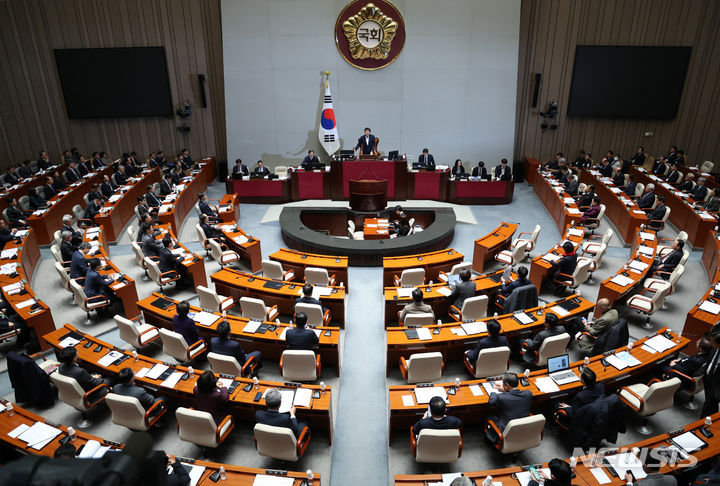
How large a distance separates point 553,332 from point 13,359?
767 centimetres

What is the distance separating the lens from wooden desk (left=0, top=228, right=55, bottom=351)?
7.55 meters

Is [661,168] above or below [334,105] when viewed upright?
below

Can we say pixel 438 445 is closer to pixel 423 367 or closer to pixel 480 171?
pixel 423 367

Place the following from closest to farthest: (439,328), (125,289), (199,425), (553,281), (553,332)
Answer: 1. (199,425)
2. (553,332)
3. (439,328)
4. (125,289)
5. (553,281)

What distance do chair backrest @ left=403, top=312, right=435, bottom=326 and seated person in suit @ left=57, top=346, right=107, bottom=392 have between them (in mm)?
4680

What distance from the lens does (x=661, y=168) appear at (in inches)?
625

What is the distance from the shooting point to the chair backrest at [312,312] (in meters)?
7.43

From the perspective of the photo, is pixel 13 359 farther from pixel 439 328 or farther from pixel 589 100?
pixel 589 100

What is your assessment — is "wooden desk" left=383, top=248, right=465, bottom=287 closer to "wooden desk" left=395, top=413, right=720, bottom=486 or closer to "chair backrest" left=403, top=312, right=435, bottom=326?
"chair backrest" left=403, top=312, right=435, bottom=326

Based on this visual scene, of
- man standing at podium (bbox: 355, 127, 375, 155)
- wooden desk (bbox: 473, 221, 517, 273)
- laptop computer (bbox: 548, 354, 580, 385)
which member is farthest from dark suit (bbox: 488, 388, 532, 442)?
man standing at podium (bbox: 355, 127, 375, 155)

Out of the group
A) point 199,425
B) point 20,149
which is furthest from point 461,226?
point 20,149

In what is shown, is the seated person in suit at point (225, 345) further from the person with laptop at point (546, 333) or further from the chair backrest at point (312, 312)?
the person with laptop at point (546, 333)

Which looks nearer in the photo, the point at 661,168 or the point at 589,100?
the point at 661,168

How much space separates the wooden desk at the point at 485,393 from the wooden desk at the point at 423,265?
3733 mm
